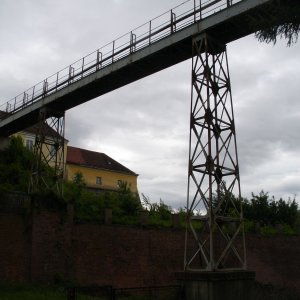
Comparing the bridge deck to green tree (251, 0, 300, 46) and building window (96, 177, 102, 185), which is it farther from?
building window (96, 177, 102, 185)

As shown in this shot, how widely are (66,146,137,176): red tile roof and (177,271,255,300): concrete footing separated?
30885 millimetres

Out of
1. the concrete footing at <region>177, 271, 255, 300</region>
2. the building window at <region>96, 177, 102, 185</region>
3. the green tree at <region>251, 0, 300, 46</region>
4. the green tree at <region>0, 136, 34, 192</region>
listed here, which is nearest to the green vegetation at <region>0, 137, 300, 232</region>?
the green tree at <region>0, 136, 34, 192</region>

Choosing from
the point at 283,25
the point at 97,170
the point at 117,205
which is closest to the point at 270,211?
the point at 117,205

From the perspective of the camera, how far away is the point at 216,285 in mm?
13125

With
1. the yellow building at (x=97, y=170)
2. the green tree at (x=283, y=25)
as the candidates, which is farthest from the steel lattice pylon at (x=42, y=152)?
the yellow building at (x=97, y=170)

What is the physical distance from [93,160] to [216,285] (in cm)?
3420

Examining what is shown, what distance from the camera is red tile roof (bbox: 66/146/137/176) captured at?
44312 millimetres

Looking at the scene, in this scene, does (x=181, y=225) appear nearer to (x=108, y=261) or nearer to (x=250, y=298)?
(x=108, y=261)

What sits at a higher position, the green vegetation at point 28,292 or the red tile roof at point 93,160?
the red tile roof at point 93,160

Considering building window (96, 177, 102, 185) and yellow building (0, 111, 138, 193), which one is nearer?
yellow building (0, 111, 138, 193)

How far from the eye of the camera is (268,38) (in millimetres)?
8500

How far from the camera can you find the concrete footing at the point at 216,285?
13.1 metres

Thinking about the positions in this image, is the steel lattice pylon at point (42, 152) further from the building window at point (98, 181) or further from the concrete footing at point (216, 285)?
the building window at point (98, 181)

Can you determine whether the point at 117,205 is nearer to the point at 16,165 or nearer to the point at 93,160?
the point at 16,165
